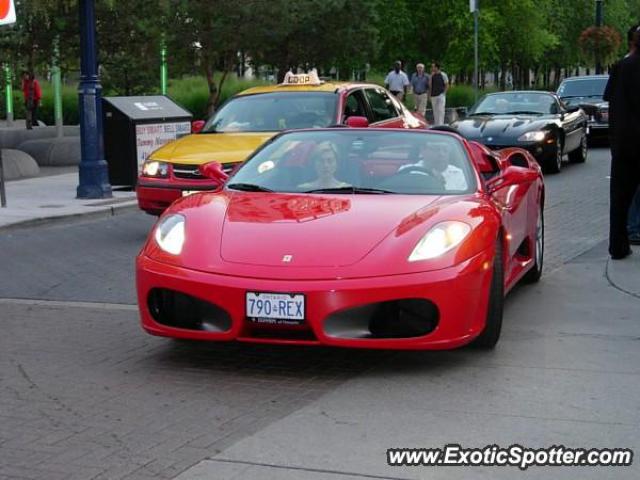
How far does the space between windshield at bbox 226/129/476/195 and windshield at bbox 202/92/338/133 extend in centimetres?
506

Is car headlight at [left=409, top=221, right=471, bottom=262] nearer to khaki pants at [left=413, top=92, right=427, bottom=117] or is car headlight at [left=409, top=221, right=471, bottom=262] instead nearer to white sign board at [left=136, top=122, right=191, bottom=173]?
white sign board at [left=136, top=122, right=191, bottom=173]

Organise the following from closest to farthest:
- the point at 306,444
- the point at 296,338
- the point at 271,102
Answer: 1. the point at 306,444
2. the point at 296,338
3. the point at 271,102

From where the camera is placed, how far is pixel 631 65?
921cm

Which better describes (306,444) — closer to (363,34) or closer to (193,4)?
(193,4)

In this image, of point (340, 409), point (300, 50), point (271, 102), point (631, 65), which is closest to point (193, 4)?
point (300, 50)

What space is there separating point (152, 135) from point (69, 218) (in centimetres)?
325

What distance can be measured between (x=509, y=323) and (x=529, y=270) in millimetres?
1357

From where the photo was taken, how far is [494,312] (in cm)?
634

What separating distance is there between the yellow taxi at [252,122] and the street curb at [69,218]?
195 centimetres

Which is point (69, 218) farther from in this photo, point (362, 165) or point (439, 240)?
point (439, 240)

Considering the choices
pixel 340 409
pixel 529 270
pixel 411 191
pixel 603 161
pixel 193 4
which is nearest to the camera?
pixel 340 409

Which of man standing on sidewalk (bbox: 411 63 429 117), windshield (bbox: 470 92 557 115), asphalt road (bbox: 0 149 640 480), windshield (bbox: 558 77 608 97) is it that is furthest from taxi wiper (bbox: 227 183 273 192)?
man standing on sidewalk (bbox: 411 63 429 117)

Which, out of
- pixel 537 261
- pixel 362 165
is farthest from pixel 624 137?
pixel 362 165

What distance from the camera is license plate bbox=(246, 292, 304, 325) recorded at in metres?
5.80
